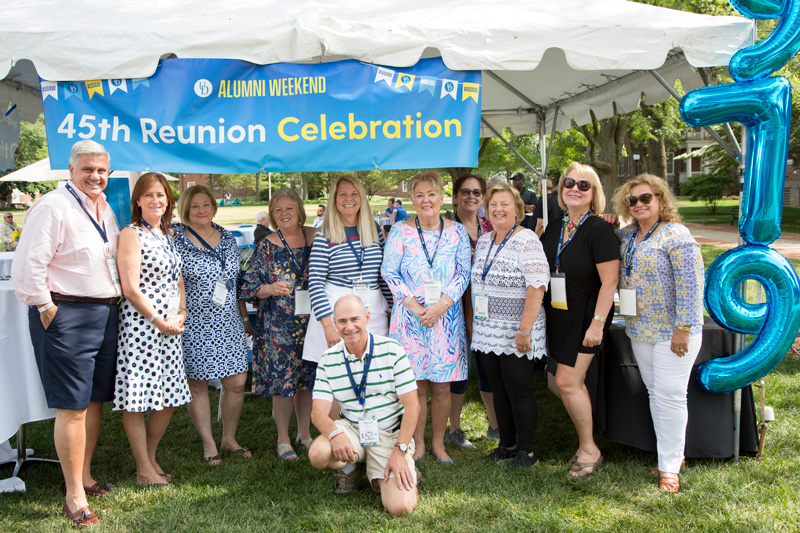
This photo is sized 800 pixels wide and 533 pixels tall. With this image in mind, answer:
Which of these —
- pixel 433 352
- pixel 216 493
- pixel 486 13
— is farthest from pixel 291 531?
pixel 486 13

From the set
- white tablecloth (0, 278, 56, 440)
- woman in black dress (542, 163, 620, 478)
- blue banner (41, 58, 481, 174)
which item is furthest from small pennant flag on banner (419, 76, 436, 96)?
white tablecloth (0, 278, 56, 440)

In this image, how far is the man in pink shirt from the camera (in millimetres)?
2906

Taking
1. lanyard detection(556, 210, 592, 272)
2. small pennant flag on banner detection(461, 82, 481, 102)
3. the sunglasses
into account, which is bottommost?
lanyard detection(556, 210, 592, 272)

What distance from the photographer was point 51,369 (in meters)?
2.99

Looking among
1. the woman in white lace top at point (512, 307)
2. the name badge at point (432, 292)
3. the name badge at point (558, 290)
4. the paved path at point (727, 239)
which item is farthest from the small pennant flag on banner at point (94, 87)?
the paved path at point (727, 239)

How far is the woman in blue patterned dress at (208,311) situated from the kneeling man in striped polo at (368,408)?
875mm

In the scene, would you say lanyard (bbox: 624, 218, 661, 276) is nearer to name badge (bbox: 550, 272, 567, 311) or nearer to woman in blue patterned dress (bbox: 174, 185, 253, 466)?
name badge (bbox: 550, 272, 567, 311)

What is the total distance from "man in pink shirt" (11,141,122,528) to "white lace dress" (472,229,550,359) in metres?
2.08

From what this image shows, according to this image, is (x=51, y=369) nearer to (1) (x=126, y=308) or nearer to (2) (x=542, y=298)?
(1) (x=126, y=308)

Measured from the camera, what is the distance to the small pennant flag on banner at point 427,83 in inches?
142

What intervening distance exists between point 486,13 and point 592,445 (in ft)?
8.92

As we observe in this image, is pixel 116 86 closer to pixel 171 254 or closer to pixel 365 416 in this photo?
pixel 171 254

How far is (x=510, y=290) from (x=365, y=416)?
3.65ft

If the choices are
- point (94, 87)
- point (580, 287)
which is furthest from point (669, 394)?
point (94, 87)
